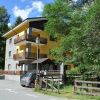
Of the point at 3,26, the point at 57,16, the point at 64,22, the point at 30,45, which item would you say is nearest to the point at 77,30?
the point at 64,22

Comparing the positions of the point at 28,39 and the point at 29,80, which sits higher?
the point at 28,39

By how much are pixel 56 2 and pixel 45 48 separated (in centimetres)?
3156

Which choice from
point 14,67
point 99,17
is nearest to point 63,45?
point 99,17

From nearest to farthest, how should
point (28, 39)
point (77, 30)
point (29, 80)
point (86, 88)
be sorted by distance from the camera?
point (86, 88) → point (77, 30) → point (29, 80) → point (28, 39)

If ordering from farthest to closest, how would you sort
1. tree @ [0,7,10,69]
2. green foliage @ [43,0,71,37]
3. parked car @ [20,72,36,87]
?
tree @ [0,7,10,69], parked car @ [20,72,36,87], green foliage @ [43,0,71,37]

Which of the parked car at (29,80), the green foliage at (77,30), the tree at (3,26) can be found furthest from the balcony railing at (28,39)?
the green foliage at (77,30)

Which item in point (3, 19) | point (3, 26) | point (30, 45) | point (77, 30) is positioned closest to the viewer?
point (77, 30)

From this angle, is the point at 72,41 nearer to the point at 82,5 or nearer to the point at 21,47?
the point at 82,5

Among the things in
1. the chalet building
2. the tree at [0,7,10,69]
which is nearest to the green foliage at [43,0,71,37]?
the chalet building

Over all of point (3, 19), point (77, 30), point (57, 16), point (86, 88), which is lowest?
point (86, 88)

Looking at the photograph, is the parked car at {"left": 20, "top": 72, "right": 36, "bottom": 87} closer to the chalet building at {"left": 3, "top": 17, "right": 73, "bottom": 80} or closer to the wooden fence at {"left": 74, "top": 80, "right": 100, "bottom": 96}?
the wooden fence at {"left": 74, "top": 80, "right": 100, "bottom": 96}

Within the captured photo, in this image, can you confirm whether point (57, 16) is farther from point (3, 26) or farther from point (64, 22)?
point (3, 26)

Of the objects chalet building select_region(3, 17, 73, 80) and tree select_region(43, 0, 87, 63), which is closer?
tree select_region(43, 0, 87, 63)

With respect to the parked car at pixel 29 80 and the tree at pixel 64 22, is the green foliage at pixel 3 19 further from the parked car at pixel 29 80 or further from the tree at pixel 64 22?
the tree at pixel 64 22
